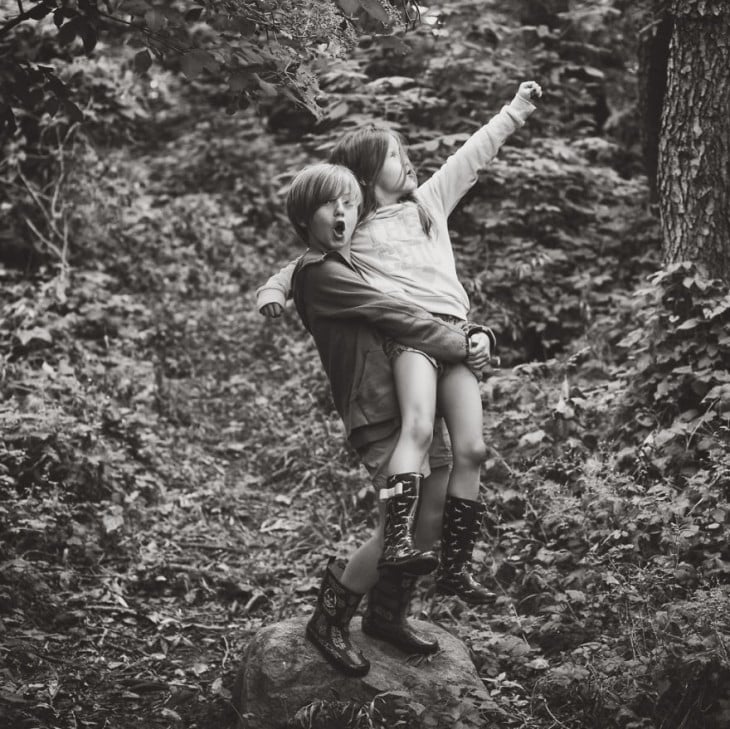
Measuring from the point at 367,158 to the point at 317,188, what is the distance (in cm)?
26

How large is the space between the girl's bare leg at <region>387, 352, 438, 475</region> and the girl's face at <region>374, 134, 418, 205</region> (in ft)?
2.10

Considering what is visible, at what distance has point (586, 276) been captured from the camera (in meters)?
6.79

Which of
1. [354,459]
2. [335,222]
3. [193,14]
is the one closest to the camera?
[335,222]

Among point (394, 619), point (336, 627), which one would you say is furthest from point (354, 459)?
point (336, 627)

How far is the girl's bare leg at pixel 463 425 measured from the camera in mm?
3123

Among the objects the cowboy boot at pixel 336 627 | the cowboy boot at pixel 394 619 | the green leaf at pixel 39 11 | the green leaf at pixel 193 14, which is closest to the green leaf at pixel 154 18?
the green leaf at pixel 193 14

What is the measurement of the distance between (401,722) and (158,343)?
5205 millimetres

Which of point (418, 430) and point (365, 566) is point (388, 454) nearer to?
point (418, 430)

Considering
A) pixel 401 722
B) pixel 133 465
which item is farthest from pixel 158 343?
pixel 401 722

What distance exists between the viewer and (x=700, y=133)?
4730 mm

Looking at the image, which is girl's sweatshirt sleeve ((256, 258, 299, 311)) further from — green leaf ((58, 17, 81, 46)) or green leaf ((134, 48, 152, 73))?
green leaf ((58, 17, 81, 46))

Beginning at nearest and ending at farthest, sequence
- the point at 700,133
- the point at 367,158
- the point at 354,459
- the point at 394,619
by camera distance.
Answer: the point at 367,158 < the point at 394,619 < the point at 700,133 < the point at 354,459

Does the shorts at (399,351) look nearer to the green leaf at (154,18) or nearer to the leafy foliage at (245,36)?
the leafy foliage at (245,36)

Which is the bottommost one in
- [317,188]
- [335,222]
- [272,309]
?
[272,309]
